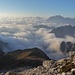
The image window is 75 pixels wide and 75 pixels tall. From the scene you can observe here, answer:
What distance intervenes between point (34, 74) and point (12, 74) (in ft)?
47.1

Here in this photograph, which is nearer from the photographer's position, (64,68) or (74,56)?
(64,68)

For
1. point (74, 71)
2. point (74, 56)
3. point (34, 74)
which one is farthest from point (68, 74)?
point (74, 56)

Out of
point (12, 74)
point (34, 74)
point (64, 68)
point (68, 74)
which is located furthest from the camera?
point (12, 74)

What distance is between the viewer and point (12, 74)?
117 metres

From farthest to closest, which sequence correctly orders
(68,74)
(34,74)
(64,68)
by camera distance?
1. (34,74)
2. (64,68)
3. (68,74)

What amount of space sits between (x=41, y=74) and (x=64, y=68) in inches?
393

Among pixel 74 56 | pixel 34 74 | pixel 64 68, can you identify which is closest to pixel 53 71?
pixel 64 68

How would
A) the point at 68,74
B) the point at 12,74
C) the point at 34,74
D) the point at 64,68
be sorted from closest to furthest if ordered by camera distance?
the point at 68,74
the point at 64,68
the point at 34,74
the point at 12,74

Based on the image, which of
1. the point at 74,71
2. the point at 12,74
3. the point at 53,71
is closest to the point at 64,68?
the point at 53,71

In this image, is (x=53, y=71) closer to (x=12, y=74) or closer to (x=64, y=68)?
(x=64, y=68)

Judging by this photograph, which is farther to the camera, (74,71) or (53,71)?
(53,71)

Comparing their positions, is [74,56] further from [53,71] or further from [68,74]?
[68,74]

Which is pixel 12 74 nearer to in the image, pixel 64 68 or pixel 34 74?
pixel 34 74

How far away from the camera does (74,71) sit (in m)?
81.9
